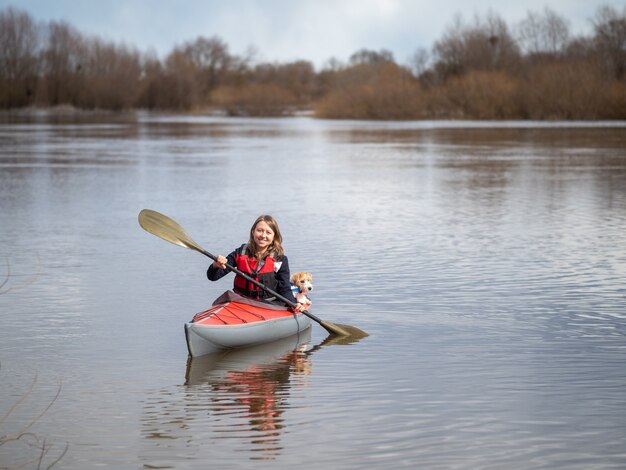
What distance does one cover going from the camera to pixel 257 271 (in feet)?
24.9

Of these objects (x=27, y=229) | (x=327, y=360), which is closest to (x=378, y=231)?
(x=27, y=229)

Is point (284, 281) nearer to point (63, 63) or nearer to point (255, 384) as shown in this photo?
point (255, 384)

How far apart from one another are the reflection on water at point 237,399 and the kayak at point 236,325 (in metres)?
0.07

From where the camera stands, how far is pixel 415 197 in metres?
17.4

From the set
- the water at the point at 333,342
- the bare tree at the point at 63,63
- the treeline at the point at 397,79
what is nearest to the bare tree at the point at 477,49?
the treeline at the point at 397,79

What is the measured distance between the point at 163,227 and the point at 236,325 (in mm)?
1178

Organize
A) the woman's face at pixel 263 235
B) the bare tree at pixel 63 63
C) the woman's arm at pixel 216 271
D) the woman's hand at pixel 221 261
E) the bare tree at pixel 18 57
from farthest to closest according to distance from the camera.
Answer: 1. the bare tree at pixel 63 63
2. the bare tree at pixel 18 57
3. the woman's arm at pixel 216 271
4. the woman's face at pixel 263 235
5. the woman's hand at pixel 221 261

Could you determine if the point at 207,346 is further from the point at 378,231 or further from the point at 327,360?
the point at 378,231

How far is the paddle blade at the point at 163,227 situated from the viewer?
7.92m

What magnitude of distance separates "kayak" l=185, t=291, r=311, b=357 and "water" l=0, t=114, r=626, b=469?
0.39 feet

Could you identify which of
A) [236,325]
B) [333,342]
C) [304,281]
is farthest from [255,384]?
[304,281]

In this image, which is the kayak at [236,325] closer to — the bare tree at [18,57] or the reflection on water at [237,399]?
the reflection on water at [237,399]

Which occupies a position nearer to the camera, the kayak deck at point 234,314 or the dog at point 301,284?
the kayak deck at point 234,314

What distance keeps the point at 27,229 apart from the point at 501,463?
9.19 meters
